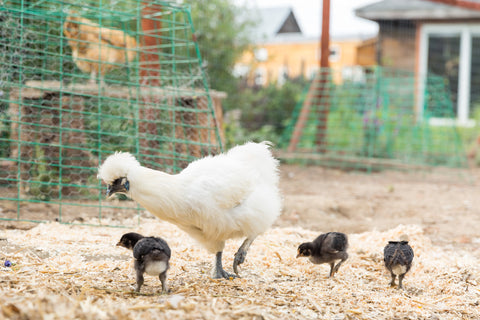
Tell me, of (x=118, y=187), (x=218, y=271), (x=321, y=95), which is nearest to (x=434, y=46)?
(x=321, y=95)

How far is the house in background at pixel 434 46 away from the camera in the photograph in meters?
16.1

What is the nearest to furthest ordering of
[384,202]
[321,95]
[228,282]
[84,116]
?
[228,282] < [84,116] < [384,202] < [321,95]

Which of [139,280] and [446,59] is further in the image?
[446,59]

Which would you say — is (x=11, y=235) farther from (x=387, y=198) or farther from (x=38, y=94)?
(x=387, y=198)

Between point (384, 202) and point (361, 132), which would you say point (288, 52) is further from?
point (384, 202)

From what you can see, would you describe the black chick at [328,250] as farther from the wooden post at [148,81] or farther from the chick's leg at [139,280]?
the wooden post at [148,81]

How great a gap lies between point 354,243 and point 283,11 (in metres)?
30.4

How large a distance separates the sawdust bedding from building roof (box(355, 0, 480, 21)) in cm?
1166

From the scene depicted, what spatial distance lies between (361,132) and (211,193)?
31.1ft

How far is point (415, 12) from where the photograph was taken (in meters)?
15.9

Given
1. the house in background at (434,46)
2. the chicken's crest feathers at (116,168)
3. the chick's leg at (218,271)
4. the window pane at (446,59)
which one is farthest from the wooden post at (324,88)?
the chicken's crest feathers at (116,168)

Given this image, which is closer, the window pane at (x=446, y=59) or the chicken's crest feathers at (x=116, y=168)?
the chicken's crest feathers at (x=116, y=168)

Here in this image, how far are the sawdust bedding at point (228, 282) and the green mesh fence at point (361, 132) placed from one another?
19.6 ft

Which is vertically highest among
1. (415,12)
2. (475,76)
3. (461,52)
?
(415,12)
